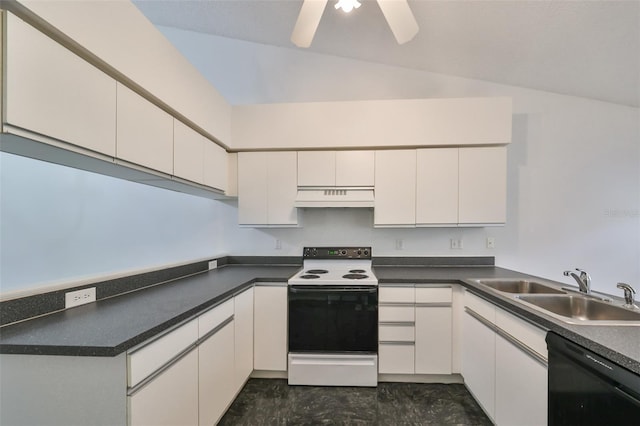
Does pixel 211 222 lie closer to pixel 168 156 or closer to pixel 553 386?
pixel 168 156

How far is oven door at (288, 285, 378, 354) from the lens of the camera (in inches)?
82.7

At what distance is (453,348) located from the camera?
84.4 inches

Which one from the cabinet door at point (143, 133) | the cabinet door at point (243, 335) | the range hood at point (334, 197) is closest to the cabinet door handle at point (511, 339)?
the range hood at point (334, 197)

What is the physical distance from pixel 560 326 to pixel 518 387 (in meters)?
0.54

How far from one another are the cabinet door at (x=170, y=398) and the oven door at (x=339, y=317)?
0.93 metres

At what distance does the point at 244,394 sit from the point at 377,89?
3.12 m

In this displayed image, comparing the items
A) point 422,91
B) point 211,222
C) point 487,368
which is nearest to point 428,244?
point 487,368

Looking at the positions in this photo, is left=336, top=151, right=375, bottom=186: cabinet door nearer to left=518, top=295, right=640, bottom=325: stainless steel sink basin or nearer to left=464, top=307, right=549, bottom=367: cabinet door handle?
left=464, top=307, right=549, bottom=367: cabinet door handle

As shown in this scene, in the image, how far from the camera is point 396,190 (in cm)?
246

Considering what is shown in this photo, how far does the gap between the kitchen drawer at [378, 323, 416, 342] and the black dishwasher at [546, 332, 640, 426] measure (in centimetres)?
100

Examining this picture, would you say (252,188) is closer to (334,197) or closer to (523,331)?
(334,197)

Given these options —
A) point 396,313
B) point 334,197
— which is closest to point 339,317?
point 396,313

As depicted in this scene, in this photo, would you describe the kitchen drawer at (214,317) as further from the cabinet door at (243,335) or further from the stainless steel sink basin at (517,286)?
the stainless steel sink basin at (517,286)

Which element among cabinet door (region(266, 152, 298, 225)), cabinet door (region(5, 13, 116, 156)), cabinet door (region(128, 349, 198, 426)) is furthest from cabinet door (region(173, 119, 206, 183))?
cabinet door (region(128, 349, 198, 426))
